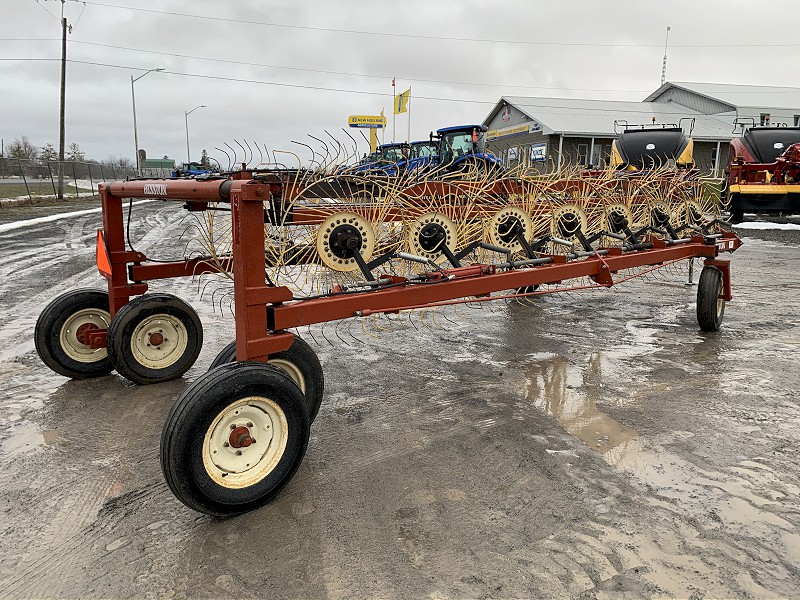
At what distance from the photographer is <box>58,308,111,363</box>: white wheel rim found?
4422 mm

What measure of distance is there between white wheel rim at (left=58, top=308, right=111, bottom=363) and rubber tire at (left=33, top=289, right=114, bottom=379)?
21mm

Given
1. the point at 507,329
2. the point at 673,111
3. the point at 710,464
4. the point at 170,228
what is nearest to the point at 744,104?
the point at 673,111

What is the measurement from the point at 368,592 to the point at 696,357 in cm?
404

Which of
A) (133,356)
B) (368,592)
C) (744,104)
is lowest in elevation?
(368,592)

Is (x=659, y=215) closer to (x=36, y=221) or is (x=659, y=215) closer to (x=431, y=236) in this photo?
(x=431, y=236)

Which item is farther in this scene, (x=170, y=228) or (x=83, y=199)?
(x=83, y=199)

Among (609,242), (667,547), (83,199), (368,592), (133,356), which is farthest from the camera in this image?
(83,199)

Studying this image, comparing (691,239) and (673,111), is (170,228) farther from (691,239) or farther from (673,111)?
(673,111)

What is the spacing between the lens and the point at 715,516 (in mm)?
2756

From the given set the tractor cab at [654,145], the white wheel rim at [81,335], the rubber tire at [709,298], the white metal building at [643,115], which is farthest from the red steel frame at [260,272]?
the white metal building at [643,115]

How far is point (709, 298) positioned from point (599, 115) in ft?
104

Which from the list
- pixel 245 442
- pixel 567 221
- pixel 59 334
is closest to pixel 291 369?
pixel 245 442

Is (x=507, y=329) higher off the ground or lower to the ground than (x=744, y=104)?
lower

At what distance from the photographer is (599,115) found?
34594 mm
